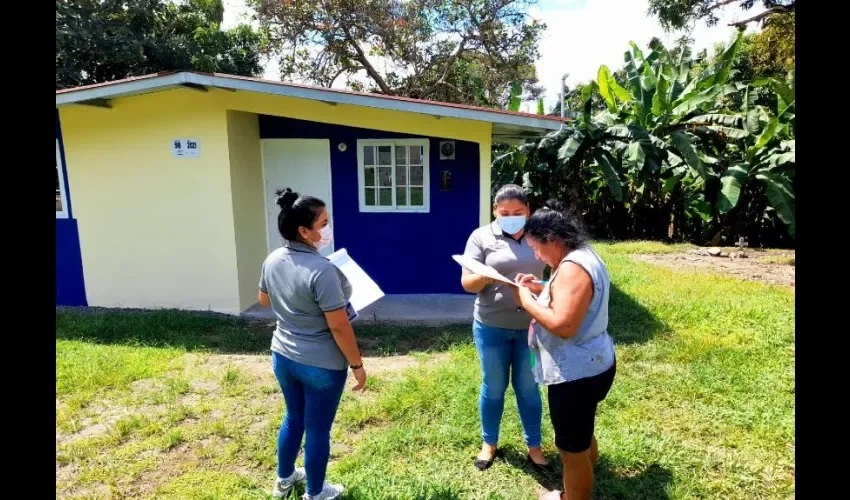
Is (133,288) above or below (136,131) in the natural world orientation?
below

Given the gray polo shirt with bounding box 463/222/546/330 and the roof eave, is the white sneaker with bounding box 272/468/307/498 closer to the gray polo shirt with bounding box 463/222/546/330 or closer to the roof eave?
the gray polo shirt with bounding box 463/222/546/330

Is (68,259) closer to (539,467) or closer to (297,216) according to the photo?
(297,216)

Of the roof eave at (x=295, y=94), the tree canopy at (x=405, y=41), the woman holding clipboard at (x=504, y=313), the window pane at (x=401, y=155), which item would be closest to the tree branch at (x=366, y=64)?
the tree canopy at (x=405, y=41)

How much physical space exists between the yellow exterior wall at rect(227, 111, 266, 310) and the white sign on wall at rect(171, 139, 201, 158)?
420 mm

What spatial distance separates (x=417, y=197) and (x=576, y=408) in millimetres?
5008

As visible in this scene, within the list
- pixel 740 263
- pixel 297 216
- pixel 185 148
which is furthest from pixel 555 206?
pixel 740 263

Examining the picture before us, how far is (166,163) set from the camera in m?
Answer: 6.49

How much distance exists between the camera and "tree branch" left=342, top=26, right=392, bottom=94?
49.6 feet
